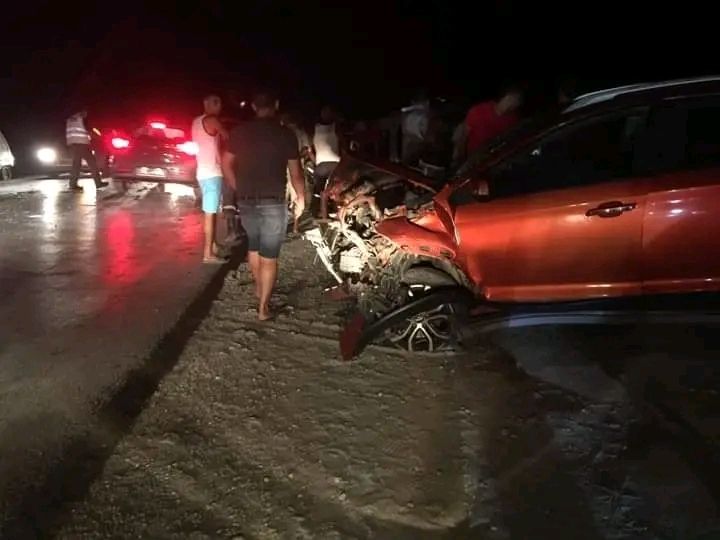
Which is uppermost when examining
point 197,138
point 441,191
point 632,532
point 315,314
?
point 197,138

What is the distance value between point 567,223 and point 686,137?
917 millimetres

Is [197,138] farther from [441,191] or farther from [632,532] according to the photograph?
[632,532]

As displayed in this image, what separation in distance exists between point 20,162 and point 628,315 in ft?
68.1

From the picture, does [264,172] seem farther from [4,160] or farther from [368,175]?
[4,160]

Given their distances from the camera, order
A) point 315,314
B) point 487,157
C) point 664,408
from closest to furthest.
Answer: point 664,408 < point 487,157 < point 315,314

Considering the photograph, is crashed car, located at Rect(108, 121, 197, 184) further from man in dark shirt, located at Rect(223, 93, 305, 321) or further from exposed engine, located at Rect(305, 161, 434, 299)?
man in dark shirt, located at Rect(223, 93, 305, 321)

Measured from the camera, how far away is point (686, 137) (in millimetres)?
5402

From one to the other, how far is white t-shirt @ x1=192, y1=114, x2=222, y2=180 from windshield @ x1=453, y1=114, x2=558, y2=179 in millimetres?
3207

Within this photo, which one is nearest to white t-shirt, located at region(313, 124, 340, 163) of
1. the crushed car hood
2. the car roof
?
the crushed car hood

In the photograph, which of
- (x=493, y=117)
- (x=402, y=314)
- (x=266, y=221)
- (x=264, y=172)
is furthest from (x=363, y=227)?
(x=493, y=117)

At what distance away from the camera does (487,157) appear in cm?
585

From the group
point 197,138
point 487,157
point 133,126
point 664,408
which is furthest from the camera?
point 133,126

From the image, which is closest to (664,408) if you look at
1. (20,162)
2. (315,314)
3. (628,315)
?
(628,315)

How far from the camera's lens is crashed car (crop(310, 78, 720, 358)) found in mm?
5344
